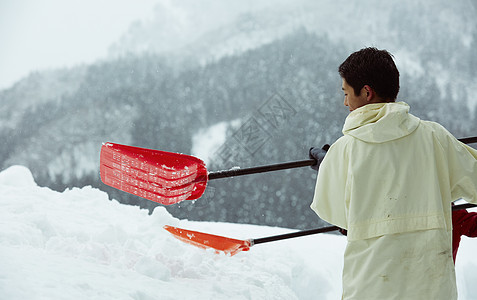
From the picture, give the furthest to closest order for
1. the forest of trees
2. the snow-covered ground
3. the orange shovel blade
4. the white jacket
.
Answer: the forest of trees, the orange shovel blade, the snow-covered ground, the white jacket

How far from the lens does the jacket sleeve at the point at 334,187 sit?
0.88 metres

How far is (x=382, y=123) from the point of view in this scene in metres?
0.84

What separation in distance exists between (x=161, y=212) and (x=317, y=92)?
640 cm

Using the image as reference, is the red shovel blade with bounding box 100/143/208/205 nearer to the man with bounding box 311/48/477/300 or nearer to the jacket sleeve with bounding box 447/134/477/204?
the man with bounding box 311/48/477/300

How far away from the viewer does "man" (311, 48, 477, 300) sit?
810mm

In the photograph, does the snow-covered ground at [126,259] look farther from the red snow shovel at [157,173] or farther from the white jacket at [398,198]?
the white jacket at [398,198]

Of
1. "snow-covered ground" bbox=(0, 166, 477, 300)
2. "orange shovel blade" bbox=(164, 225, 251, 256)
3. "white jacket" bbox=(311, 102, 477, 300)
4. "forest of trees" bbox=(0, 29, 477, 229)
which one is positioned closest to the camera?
"white jacket" bbox=(311, 102, 477, 300)

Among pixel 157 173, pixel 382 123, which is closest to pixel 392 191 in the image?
pixel 382 123

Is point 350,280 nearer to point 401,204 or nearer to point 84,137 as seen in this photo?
point 401,204

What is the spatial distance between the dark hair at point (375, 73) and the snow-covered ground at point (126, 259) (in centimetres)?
77

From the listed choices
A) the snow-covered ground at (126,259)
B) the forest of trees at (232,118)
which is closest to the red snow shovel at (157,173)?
the snow-covered ground at (126,259)

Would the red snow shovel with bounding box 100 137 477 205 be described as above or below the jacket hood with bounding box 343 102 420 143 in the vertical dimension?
below

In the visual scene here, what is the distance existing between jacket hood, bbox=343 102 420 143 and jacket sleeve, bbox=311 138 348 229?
5 cm

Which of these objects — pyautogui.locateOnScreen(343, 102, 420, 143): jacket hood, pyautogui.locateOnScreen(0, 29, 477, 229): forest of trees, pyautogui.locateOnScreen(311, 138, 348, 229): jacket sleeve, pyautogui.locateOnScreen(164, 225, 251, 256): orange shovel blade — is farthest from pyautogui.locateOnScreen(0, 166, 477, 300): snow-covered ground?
pyautogui.locateOnScreen(0, 29, 477, 229): forest of trees
